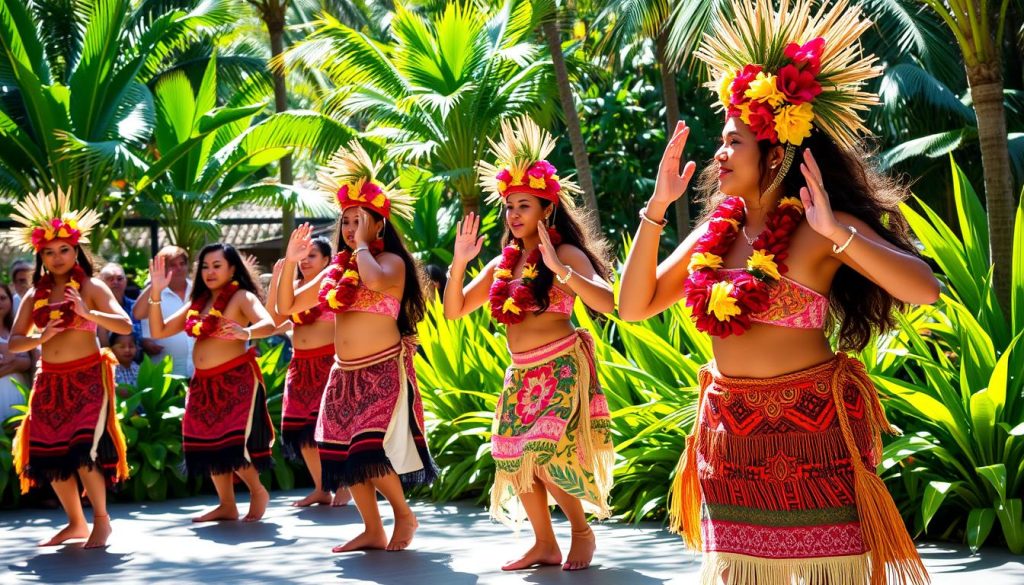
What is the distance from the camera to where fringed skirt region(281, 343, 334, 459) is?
7629mm

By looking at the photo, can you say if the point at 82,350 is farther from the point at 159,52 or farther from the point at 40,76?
the point at 159,52

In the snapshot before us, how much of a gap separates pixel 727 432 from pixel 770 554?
350 millimetres

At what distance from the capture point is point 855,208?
3197 millimetres

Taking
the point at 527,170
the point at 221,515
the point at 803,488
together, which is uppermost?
the point at 527,170

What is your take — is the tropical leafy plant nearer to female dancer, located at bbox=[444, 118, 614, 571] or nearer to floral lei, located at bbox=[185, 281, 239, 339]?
female dancer, located at bbox=[444, 118, 614, 571]

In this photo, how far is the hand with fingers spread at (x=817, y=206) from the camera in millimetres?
3016

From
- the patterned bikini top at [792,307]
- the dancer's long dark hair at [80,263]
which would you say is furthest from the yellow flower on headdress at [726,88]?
the dancer's long dark hair at [80,263]

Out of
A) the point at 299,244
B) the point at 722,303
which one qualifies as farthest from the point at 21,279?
the point at 722,303

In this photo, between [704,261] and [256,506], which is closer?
[704,261]

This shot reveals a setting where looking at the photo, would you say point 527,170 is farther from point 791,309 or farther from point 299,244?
point 791,309

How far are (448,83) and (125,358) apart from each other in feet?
19.1

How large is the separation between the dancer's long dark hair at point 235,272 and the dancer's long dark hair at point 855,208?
4.67m

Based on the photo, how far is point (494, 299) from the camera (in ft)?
17.4

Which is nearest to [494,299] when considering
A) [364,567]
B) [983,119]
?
[364,567]
